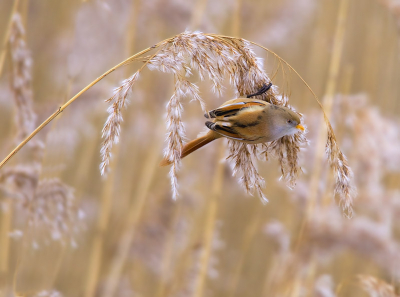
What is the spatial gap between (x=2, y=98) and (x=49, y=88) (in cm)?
41

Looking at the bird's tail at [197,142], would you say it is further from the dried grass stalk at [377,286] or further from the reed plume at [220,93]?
the dried grass stalk at [377,286]

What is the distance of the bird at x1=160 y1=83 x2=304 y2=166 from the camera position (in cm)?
62

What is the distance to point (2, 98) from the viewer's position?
164 cm

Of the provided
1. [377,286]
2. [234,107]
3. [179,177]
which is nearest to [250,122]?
[234,107]

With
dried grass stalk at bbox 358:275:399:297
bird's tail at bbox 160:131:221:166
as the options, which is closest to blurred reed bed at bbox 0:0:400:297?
dried grass stalk at bbox 358:275:399:297

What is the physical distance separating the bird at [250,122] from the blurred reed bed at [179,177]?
3.6 inches

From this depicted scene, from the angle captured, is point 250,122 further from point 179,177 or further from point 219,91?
point 179,177

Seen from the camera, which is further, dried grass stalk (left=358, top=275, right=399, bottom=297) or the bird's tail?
dried grass stalk (left=358, top=275, right=399, bottom=297)

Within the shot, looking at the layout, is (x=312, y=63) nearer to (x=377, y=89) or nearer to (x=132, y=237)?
(x=377, y=89)

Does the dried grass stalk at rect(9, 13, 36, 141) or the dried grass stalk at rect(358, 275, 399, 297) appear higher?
the dried grass stalk at rect(9, 13, 36, 141)

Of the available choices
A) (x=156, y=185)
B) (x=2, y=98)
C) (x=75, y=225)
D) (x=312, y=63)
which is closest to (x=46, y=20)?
(x=2, y=98)

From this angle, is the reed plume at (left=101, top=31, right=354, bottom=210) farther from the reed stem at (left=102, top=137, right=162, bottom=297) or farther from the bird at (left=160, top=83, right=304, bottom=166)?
the reed stem at (left=102, top=137, right=162, bottom=297)

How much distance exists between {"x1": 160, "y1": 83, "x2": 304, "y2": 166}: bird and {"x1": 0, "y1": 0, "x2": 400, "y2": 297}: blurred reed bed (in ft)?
0.30

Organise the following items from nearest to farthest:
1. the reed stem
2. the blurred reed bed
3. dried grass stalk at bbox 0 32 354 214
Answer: dried grass stalk at bbox 0 32 354 214
the blurred reed bed
the reed stem
